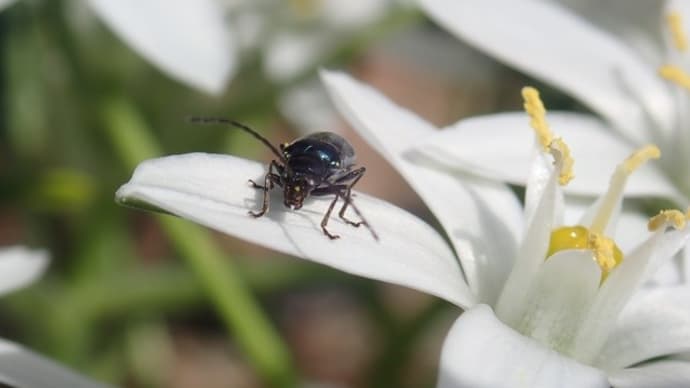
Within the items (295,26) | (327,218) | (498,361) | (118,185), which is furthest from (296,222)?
(295,26)

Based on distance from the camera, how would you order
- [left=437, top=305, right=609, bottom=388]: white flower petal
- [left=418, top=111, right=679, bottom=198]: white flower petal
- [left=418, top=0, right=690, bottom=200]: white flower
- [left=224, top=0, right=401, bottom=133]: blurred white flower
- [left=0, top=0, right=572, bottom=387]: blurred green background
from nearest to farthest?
[left=437, top=305, right=609, bottom=388]: white flower petal
[left=418, top=111, right=679, bottom=198]: white flower petal
[left=418, top=0, right=690, bottom=200]: white flower
[left=0, top=0, right=572, bottom=387]: blurred green background
[left=224, top=0, right=401, bottom=133]: blurred white flower

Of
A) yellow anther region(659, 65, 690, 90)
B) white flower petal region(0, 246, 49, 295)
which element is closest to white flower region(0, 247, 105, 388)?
white flower petal region(0, 246, 49, 295)

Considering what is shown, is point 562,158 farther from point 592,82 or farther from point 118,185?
point 118,185

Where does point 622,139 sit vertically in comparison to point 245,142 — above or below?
above

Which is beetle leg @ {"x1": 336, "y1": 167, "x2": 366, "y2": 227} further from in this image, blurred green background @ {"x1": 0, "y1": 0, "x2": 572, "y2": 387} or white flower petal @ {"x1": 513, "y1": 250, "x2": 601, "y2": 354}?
blurred green background @ {"x1": 0, "y1": 0, "x2": 572, "y2": 387}

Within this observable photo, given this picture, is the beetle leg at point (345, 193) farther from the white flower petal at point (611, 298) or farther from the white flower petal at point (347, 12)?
the white flower petal at point (347, 12)

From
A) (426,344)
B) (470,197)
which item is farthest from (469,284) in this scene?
(426,344)

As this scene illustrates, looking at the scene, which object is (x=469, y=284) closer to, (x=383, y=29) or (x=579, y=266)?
(x=579, y=266)
